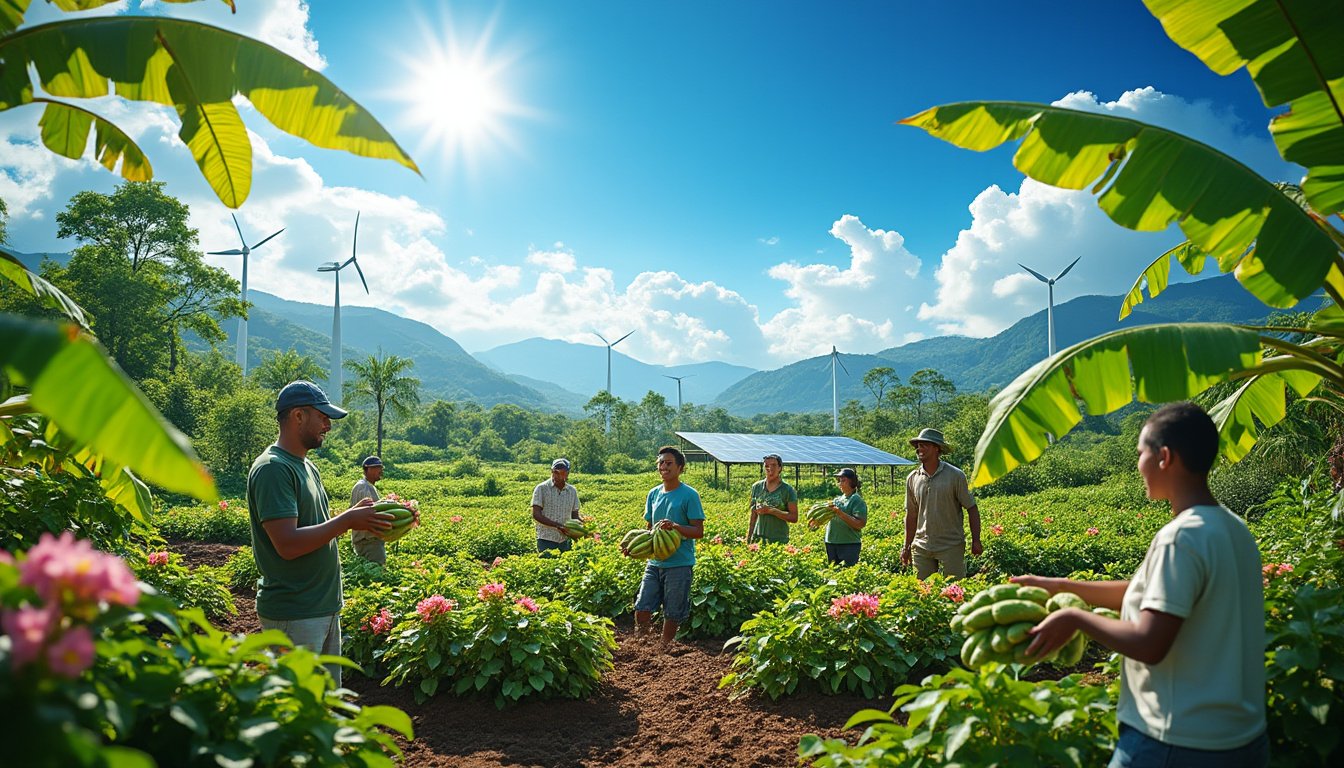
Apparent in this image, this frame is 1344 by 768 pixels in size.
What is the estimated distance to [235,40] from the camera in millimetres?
3436

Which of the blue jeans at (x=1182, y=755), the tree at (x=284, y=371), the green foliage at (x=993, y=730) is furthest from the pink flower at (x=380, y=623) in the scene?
the tree at (x=284, y=371)

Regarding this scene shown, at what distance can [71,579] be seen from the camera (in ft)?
4.17

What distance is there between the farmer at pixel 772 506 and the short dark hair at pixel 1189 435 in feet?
22.4

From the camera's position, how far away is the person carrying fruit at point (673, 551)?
7.14 meters

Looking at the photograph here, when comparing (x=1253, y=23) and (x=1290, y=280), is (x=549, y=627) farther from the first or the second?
(x=1253, y=23)

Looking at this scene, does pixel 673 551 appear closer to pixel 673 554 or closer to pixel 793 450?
pixel 673 554

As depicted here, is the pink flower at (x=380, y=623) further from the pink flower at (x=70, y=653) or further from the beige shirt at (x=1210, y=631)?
the beige shirt at (x=1210, y=631)

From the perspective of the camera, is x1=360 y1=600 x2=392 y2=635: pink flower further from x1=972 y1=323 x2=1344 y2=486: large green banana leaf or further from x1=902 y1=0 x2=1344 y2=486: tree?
x1=902 y1=0 x2=1344 y2=486: tree

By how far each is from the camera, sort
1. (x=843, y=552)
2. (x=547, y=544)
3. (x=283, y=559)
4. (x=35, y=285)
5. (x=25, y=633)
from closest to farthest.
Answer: (x=25, y=633)
(x=283, y=559)
(x=35, y=285)
(x=843, y=552)
(x=547, y=544)

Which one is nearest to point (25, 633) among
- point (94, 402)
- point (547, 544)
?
point (94, 402)

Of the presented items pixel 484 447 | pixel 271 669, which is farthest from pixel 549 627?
pixel 484 447

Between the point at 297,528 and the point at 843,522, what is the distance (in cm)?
674

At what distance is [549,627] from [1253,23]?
6.06 metres

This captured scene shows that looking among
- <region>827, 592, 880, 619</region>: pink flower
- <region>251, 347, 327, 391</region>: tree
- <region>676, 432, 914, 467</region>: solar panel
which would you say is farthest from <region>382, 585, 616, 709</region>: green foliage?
<region>251, 347, 327, 391</region>: tree
